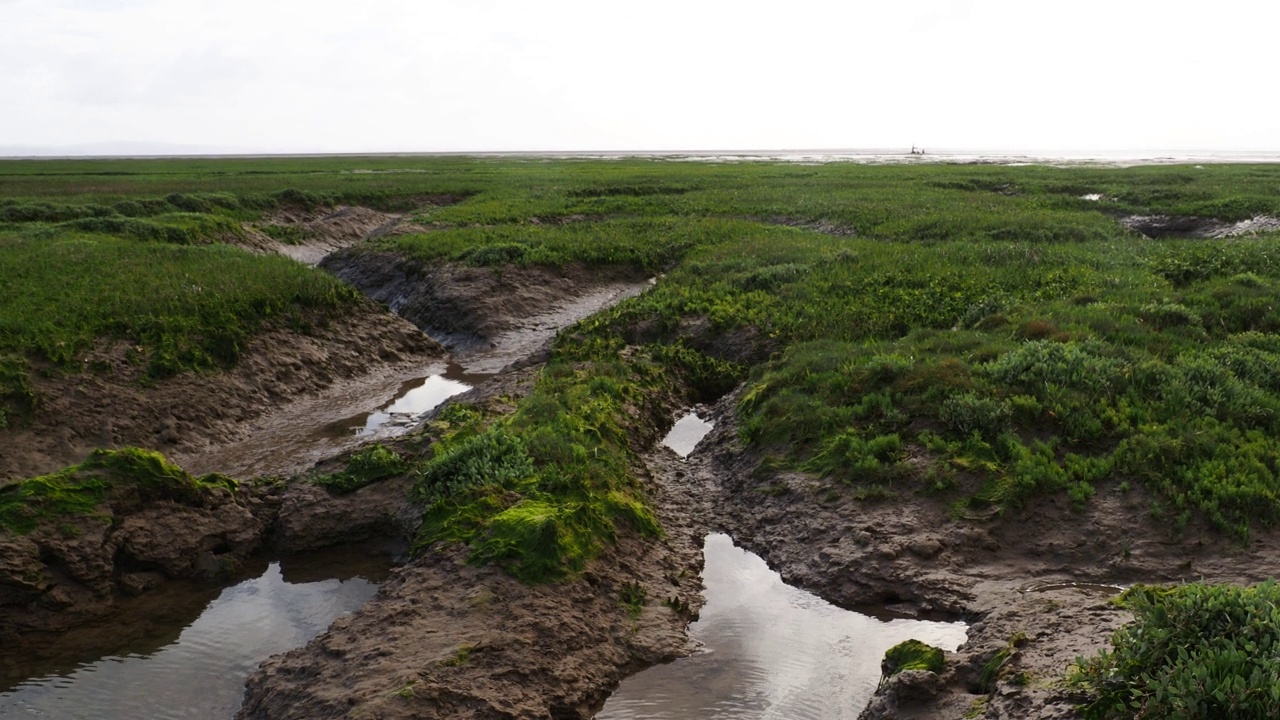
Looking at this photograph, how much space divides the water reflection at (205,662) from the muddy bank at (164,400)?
18.4 feet

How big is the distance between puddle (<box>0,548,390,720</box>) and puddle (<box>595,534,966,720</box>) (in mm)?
3928

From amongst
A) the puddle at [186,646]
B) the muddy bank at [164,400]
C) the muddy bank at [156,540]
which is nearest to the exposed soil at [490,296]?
the muddy bank at [164,400]

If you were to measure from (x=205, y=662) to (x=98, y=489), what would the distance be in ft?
10.5

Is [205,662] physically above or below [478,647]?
below

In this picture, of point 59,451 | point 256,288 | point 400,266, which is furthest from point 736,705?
point 400,266

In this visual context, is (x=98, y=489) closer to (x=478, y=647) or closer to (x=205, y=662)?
(x=205, y=662)

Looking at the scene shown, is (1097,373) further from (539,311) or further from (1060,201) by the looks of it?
(1060,201)

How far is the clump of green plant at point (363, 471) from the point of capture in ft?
37.4

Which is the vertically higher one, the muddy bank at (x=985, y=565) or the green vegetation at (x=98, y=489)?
the green vegetation at (x=98, y=489)

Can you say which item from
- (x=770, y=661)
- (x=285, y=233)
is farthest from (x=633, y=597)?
(x=285, y=233)

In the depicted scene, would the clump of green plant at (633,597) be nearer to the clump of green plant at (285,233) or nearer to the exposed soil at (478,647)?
the exposed soil at (478,647)

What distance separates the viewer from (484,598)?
8.18 m

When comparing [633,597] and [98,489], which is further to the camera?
[98,489]

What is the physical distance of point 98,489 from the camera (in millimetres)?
10164
